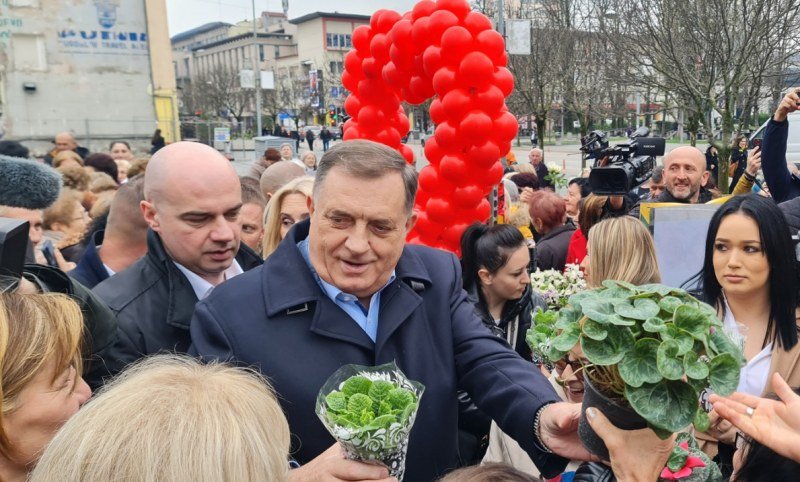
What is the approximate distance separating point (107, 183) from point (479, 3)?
52.1 feet

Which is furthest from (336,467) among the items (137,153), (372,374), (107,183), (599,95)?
(137,153)

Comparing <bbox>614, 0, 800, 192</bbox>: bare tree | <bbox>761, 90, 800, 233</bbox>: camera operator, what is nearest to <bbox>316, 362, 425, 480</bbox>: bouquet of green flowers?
<bbox>761, 90, 800, 233</bbox>: camera operator

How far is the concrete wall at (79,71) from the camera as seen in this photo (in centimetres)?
2167

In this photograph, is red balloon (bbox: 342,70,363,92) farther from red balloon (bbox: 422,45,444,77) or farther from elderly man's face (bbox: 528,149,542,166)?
elderly man's face (bbox: 528,149,542,166)

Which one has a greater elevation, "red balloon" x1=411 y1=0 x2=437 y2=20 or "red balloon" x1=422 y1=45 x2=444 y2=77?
"red balloon" x1=411 y1=0 x2=437 y2=20

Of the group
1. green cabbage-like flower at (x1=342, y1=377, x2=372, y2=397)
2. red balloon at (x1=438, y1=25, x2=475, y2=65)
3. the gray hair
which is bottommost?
green cabbage-like flower at (x1=342, y1=377, x2=372, y2=397)

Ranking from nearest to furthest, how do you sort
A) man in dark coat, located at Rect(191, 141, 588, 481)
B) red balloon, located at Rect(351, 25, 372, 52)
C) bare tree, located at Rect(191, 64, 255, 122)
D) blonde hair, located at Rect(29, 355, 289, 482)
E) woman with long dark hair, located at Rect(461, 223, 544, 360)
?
blonde hair, located at Rect(29, 355, 289, 482), man in dark coat, located at Rect(191, 141, 588, 481), woman with long dark hair, located at Rect(461, 223, 544, 360), red balloon, located at Rect(351, 25, 372, 52), bare tree, located at Rect(191, 64, 255, 122)

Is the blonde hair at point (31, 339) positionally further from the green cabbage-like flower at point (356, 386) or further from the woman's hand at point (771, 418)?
the woman's hand at point (771, 418)

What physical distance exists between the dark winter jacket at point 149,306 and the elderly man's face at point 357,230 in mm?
700

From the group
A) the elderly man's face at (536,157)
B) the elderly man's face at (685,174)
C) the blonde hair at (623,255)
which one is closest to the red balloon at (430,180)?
the elderly man's face at (685,174)

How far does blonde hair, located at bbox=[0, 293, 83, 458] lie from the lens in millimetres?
1526

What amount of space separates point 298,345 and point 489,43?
473 cm

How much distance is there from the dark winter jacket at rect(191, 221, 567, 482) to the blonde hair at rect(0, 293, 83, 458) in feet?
1.29

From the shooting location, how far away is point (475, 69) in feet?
19.0
